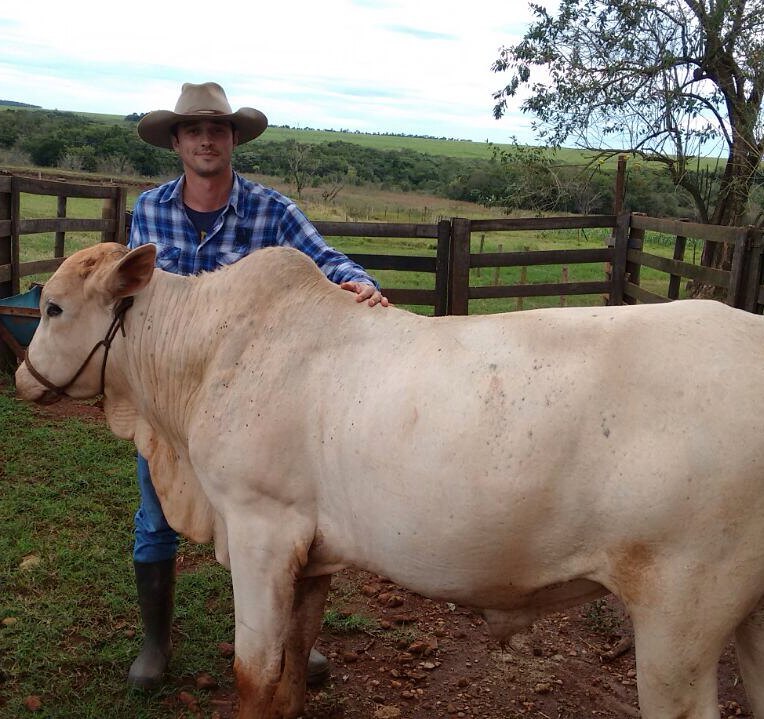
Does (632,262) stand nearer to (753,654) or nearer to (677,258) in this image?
(677,258)

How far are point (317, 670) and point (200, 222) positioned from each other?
6.84ft

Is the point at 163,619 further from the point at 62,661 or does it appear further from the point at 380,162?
the point at 380,162

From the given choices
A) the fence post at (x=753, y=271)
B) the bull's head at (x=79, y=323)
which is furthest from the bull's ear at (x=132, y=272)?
the fence post at (x=753, y=271)

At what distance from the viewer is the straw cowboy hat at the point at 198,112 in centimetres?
360

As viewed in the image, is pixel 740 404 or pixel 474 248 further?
pixel 474 248

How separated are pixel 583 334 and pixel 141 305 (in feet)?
5.77

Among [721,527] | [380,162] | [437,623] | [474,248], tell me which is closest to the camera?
[721,527]

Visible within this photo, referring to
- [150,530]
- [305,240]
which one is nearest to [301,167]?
[305,240]

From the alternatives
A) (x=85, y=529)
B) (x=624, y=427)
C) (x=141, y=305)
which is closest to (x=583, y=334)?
(x=624, y=427)

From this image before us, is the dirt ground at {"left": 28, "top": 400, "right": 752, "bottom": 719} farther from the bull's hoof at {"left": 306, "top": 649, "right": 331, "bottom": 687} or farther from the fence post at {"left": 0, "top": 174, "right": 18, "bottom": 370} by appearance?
the fence post at {"left": 0, "top": 174, "right": 18, "bottom": 370}

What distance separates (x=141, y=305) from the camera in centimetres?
330

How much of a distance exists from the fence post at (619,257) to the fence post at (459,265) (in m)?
2.41

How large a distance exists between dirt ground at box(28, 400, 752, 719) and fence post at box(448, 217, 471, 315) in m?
5.93

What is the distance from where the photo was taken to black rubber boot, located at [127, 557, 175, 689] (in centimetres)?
375
